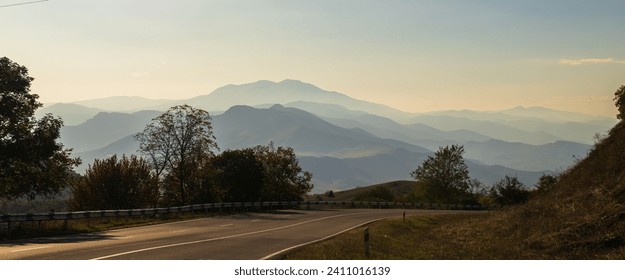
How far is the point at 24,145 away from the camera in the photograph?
37.8 meters

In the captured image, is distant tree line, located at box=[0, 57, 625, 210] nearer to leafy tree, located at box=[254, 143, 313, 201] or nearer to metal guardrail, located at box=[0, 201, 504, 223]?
leafy tree, located at box=[254, 143, 313, 201]

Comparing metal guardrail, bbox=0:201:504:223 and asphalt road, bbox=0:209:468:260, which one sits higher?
metal guardrail, bbox=0:201:504:223

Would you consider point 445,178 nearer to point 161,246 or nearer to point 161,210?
point 161,210

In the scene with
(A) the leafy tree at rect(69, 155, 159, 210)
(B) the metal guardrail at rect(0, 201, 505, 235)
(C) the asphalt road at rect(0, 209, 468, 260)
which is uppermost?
(A) the leafy tree at rect(69, 155, 159, 210)

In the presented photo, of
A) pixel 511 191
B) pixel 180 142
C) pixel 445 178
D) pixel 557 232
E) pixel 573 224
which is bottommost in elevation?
pixel 557 232

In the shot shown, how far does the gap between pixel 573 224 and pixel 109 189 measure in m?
53.1

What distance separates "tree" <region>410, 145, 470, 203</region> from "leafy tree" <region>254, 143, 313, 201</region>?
121 ft

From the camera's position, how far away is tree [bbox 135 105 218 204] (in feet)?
227

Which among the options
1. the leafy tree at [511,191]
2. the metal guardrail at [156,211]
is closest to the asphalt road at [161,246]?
the metal guardrail at [156,211]

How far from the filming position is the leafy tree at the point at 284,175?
3322 inches

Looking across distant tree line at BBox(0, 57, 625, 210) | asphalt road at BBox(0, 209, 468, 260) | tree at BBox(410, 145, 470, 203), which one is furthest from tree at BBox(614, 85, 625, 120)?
tree at BBox(410, 145, 470, 203)

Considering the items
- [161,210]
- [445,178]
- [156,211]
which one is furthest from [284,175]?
[445,178]

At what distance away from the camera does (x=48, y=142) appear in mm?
39188
